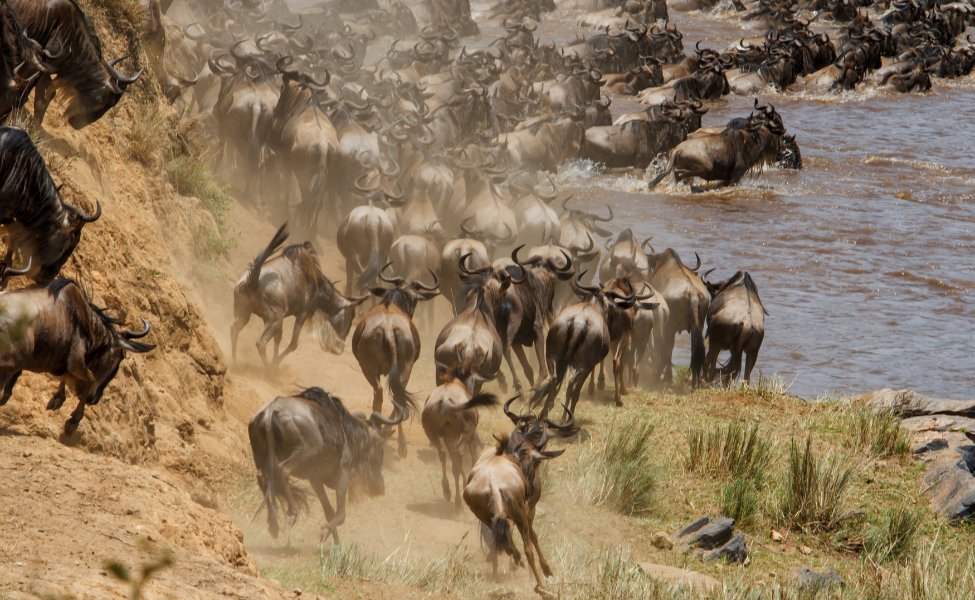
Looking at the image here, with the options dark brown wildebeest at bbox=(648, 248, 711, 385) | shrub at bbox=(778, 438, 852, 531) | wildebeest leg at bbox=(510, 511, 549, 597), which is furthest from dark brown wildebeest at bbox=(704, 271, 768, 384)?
wildebeest leg at bbox=(510, 511, 549, 597)

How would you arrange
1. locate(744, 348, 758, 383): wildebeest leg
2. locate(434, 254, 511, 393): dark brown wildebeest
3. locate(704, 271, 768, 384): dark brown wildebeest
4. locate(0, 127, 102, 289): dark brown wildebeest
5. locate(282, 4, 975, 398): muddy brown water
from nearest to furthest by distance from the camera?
locate(0, 127, 102, 289): dark brown wildebeest < locate(434, 254, 511, 393): dark brown wildebeest < locate(704, 271, 768, 384): dark brown wildebeest < locate(744, 348, 758, 383): wildebeest leg < locate(282, 4, 975, 398): muddy brown water

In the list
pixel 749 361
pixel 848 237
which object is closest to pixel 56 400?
pixel 749 361

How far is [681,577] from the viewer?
777 centimetres

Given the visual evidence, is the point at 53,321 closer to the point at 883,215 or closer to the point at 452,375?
the point at 452,375

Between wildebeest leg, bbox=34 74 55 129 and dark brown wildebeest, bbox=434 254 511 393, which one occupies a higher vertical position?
wildebeest leg, bbox=34 74 55 129

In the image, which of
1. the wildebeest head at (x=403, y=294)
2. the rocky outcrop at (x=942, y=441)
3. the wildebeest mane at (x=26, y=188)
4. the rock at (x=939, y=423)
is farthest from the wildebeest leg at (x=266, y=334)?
the rock at (x=939, y=423)

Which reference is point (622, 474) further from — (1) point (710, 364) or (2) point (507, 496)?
(1) point (710, 364)

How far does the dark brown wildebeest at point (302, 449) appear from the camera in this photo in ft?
26.6

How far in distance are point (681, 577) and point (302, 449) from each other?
110 inches

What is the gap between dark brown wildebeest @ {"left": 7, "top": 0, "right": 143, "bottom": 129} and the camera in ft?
30.7

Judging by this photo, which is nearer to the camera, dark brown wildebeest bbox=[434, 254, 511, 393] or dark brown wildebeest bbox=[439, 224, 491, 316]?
dark brown wildebeest bbox=[434, 254, 511, 393]

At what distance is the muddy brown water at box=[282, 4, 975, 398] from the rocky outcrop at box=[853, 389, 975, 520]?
2153mm

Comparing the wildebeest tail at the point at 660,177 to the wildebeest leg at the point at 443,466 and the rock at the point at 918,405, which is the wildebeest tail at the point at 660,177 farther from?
the wildebeest leg at the point at 443,466

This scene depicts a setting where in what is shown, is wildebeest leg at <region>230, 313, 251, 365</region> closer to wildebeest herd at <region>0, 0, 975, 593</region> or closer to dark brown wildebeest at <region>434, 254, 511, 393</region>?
wildebeest herd at <region>0, 0, 975, 593</region>
